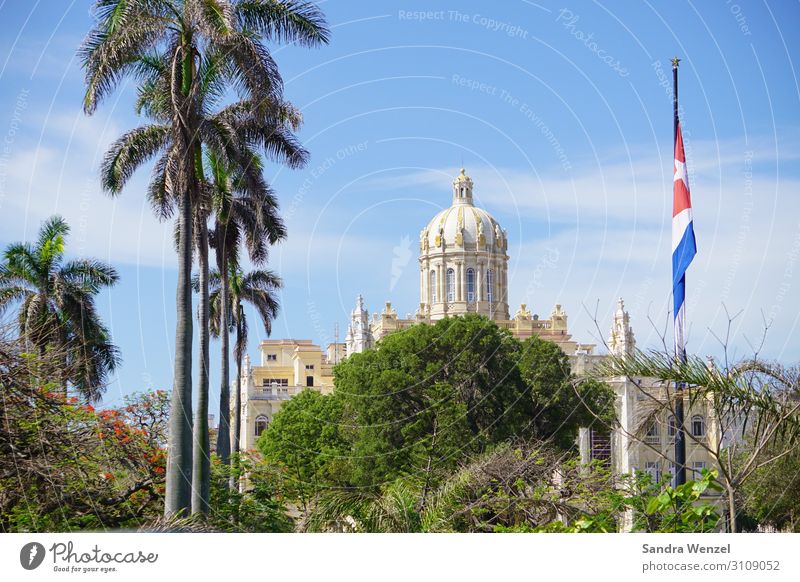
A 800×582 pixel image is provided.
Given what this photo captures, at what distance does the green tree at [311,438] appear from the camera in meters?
55.4

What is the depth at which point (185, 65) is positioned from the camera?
952 inches

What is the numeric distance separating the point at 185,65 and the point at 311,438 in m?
45.1

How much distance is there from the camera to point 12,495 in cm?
1967

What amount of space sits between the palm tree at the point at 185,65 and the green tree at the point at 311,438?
2869cm

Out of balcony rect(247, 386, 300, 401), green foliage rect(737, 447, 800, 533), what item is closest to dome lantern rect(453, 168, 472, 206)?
balcony rect(247, 386, 300, 401)

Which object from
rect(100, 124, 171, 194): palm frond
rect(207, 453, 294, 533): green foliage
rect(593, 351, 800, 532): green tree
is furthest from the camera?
rect(100, 124, 171, 194): palm frond

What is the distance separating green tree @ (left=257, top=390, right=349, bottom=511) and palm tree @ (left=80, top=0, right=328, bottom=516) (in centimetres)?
2869

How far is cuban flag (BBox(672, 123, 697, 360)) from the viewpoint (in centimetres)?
2127

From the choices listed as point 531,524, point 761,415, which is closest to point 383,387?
point 531,524

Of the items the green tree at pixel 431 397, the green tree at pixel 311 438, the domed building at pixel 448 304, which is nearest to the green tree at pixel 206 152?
the green tree at pixel 431 397

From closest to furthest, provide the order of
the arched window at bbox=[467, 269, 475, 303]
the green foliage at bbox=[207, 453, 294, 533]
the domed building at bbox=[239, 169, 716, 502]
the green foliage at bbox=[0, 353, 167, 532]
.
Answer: the green foliage at bbox=[0, 353, 167, 532] → the green foliage at bbox=[207, 453, 294, 533] → the domed building at bbox=[239, 169, 716, 502] → the arched window at bbox=[467, 269, 475, 303]

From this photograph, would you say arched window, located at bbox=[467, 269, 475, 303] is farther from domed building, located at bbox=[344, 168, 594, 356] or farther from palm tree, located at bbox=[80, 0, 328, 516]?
palm tree, located at bbox=[80, 0, 328, 516]
